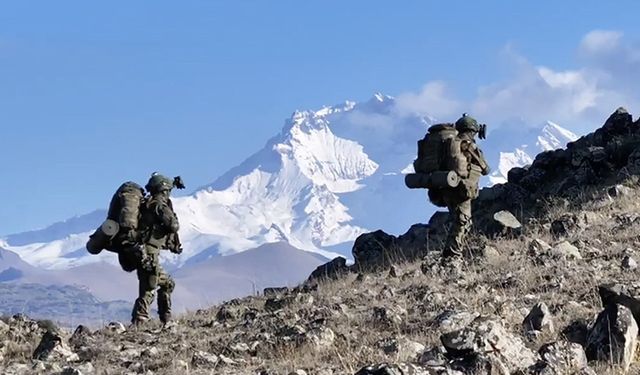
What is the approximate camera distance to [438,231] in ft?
84.7

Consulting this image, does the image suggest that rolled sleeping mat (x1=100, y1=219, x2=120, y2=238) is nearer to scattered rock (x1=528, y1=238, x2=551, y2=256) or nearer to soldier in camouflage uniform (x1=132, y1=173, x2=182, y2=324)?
soldier in camouflage uniform (x1=132, y1=173, x2=182, y2=324)

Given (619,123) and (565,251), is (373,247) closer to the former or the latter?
(619,123)

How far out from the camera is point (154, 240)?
1542 cm

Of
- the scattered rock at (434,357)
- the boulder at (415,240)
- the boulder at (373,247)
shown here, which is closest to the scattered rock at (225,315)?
the scattered rock at (434,357)

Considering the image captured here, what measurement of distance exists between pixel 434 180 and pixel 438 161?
0.43 meters

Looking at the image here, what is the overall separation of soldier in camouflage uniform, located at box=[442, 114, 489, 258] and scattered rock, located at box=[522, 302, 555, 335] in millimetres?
7212

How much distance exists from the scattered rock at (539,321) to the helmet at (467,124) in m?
7.85

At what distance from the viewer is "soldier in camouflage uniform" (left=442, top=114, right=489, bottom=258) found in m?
16.3

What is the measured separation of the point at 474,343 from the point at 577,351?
29.8 inches

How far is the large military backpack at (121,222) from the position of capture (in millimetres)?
15039

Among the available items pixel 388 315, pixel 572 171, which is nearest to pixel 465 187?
pixel 388 315

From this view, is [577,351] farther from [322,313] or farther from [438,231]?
[438,231]

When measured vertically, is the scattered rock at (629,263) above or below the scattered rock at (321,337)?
above

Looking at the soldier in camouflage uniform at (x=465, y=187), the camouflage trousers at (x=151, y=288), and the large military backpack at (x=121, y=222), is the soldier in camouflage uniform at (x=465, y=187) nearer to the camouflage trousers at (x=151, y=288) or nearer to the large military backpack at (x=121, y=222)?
the camouflage trousers at (x=151, y=288)
